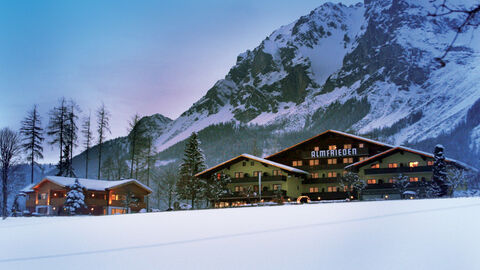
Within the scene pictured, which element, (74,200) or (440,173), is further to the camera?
→ (74,200)

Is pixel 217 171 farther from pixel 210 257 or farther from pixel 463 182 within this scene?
pixel 210 257

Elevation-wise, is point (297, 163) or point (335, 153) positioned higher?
point (335, 153)

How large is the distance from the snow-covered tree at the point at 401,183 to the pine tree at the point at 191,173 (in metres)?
28.6

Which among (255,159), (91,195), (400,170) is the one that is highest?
(255,159)

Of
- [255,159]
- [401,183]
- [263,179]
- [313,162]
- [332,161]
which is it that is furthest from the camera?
[313,162]

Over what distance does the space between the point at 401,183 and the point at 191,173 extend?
31.0m

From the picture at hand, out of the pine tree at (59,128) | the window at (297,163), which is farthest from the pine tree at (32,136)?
the window at (297,163)

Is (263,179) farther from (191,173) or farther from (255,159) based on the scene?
(191,173)

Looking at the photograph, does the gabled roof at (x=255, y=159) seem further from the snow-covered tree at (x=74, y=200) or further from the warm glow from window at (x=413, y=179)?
the snow-covered tree at (x=74, y=200)

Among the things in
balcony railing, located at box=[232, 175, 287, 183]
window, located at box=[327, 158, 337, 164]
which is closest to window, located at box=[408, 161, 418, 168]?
window, located at box=[327, 158, 337, 164]

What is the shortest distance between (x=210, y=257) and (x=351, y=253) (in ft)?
10.1

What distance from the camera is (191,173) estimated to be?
6756 centimetres

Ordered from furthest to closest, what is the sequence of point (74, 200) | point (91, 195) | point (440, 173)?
point (91, 195)
point (74, 200)
point (440, 173)

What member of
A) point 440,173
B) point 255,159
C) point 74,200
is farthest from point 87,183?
point 440,173
